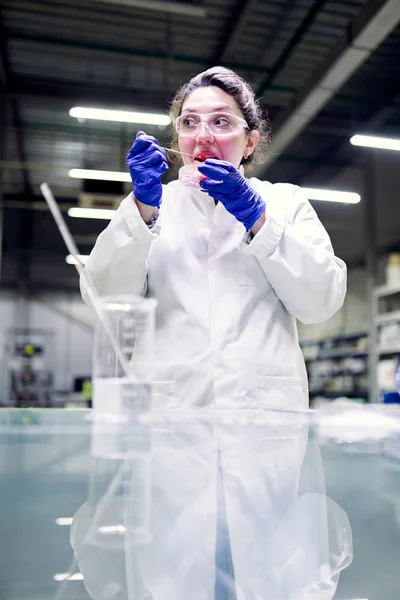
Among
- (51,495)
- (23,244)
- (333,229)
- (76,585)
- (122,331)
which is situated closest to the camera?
(76,585)

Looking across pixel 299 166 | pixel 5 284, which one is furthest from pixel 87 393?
pixel 5 284

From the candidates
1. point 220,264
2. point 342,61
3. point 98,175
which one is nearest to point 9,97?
point 98,175

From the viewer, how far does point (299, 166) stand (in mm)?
8391

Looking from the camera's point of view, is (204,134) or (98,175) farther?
(98,175)

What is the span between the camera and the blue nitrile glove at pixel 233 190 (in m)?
1.20

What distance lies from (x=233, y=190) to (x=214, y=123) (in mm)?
253

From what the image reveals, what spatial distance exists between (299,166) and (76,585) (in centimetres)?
852

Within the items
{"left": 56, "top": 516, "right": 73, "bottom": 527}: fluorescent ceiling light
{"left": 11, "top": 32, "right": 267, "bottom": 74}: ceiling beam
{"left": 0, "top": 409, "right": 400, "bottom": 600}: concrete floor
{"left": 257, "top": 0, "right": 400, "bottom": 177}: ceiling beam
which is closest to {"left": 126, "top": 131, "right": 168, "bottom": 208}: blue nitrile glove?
{"left": 0, "top": 409, "right": 400, "bottom": 600}: concrete floor

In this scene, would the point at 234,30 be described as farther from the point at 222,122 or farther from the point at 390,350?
the point at 222,122

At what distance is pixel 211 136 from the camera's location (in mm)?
1341

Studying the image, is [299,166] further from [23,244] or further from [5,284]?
[5,284]

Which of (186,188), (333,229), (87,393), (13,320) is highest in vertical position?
(333,229)

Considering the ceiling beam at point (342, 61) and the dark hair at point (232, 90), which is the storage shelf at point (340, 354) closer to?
the ceiling beam at point (342, 61)

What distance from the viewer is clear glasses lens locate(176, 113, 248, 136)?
1.36 metres
